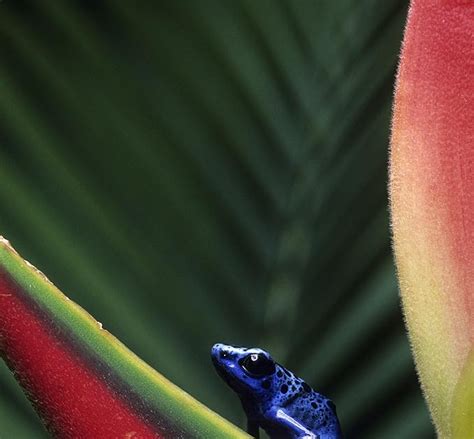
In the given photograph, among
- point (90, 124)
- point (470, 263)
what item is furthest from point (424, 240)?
point (90, 124)

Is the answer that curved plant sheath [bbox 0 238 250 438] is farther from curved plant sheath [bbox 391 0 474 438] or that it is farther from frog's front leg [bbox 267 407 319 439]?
frog's front leg [bbox 267 407 319 439]

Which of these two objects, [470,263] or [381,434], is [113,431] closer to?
[470,263]

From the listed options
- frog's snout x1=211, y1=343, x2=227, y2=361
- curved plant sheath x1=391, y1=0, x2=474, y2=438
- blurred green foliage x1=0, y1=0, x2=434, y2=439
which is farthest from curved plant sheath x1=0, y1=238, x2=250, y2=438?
blurred green foliage x1=0, y1=0, x2=434, y2=439

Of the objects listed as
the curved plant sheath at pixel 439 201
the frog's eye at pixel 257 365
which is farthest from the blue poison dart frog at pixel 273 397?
the curved plant sheath at pixel 439 201

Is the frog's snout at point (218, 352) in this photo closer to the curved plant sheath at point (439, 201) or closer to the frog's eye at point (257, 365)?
the frog's eye at point (257, 365)

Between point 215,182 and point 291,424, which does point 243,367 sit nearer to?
point 291,424

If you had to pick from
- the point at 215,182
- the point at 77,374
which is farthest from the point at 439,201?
the point at 215,182
